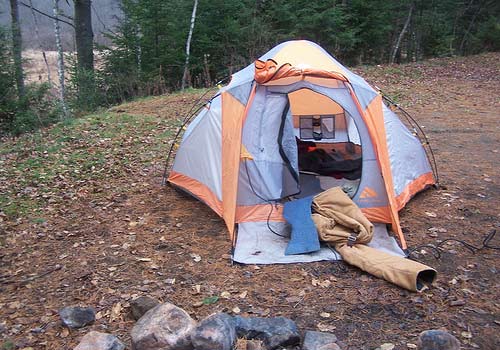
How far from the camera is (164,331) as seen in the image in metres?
2.74

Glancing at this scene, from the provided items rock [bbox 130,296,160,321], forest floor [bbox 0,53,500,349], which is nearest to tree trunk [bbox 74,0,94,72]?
forest floor [bbox 0,53,500,349]

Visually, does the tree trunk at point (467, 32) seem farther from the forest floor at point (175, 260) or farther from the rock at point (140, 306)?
the rock at point (140, 306)

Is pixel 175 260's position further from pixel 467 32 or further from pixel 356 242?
pixel 467 32

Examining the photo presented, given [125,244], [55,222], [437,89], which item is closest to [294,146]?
[125,244]

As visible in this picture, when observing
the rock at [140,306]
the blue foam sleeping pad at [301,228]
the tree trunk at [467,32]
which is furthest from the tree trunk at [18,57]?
the tree trunk at [467,32]

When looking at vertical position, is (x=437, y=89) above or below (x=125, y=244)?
above

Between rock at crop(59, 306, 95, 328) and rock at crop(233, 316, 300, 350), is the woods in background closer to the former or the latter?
rock at crop(59, 306, 95, 328)

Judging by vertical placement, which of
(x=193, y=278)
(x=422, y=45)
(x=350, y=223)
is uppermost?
(x=422, y=45)

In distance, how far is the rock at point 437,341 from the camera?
2682 mm

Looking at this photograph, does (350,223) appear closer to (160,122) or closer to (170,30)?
(160,122)

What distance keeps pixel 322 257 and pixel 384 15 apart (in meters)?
14.1

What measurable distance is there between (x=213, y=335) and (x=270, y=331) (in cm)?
47

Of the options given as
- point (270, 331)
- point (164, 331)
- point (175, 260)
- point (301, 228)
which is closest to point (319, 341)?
point (270, 331)

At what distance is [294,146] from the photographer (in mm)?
5137
